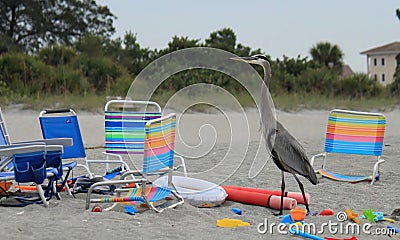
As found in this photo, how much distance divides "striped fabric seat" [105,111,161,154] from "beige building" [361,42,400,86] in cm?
5073

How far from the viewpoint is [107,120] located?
6965mm

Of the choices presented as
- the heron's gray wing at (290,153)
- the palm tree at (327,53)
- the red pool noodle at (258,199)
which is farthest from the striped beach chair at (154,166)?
the palm tree at (327,53)

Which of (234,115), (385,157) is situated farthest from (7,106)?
(385,157)

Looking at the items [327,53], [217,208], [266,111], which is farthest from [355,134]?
[327,53]

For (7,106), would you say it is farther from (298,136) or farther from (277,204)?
(277,204)

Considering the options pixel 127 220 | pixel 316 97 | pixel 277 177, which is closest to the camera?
pixel 127 220

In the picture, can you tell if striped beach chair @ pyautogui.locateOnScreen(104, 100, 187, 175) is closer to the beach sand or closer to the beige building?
the beach sand

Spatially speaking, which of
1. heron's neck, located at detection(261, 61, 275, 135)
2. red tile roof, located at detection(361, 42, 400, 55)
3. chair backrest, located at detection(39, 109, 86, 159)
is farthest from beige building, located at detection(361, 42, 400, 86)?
heron's neck, located at detection(261, 61, 275, 135)

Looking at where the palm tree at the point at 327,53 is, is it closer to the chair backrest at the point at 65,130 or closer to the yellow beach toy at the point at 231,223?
the chair backrest at the point at 65,130

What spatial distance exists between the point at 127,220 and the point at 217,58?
9.63ft

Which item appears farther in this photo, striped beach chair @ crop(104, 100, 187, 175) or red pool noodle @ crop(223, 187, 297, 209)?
striped beach chair @ crop(104, 100, 187, 175)

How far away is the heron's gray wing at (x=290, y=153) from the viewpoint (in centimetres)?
546

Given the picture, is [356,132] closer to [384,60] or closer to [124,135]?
[124,135]

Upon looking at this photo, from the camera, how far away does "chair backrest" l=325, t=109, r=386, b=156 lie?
752cm
